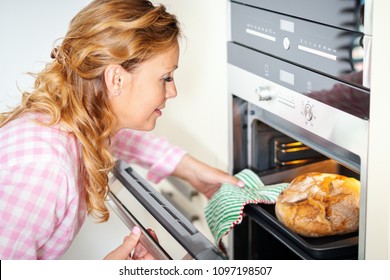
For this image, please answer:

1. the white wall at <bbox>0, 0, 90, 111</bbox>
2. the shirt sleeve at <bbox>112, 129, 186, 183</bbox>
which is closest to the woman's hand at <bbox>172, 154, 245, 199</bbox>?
the shirt sleeve at <bbox>112, 129, 186, 183</bbox>

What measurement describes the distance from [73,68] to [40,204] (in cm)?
25

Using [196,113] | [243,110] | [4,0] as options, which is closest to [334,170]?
[243,110]

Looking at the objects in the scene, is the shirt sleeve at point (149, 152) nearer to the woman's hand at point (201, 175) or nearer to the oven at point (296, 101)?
the woman's hand at point (201, 175)

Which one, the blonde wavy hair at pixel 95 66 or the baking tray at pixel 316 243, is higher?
the blonde wavy hair at pixel 95 66

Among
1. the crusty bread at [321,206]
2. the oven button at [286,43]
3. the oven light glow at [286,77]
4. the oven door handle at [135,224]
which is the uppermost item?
the oven button at [286,43]

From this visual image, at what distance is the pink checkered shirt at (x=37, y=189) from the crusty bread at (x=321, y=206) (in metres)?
0.37

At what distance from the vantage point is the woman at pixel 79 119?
115cm

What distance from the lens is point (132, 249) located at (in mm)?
1188

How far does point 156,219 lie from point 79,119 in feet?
0.72

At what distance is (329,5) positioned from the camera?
113cm

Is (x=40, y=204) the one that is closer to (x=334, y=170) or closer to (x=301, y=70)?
(x=301, y=70)

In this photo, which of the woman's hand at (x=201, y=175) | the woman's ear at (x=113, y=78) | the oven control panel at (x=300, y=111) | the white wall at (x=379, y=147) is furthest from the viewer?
Result: the woman's hand at (x=201, y=175)

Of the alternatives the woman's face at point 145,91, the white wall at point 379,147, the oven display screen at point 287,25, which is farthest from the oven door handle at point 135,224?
the oven display screen at point 287,25

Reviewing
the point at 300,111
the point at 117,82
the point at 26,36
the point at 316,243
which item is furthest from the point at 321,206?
the point at 26,36
